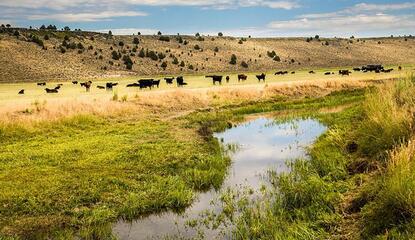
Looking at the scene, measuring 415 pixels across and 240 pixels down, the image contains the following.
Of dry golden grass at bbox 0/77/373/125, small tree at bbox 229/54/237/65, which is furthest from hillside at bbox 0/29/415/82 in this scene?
dry golden grass at bbox 0/77/373/125

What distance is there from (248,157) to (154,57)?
229 feet

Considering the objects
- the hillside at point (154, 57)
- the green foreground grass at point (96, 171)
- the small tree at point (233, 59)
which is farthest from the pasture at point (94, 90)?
the small tree at point (233, 59)

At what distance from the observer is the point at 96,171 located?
54.7ft

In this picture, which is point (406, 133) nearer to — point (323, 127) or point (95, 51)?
point (323, 127)

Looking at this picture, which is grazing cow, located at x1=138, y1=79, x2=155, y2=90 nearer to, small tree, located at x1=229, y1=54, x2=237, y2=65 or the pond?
the pond

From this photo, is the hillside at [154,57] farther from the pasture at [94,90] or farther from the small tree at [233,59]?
the pasture at [94,90]

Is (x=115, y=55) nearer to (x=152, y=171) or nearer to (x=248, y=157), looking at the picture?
(x=248, y=157)

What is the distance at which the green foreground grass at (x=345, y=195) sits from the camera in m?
9.80

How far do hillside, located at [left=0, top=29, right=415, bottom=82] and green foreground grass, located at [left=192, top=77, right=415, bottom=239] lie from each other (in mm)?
56375

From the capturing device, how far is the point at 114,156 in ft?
61.9

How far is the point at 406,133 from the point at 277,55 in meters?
96.4

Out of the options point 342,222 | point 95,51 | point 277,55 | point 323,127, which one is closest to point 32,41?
point 95,51

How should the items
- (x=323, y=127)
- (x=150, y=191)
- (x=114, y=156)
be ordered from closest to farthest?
(x=150, y=191)
(x=114, y=156)
(x=323, y=127)

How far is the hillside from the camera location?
72562mm
